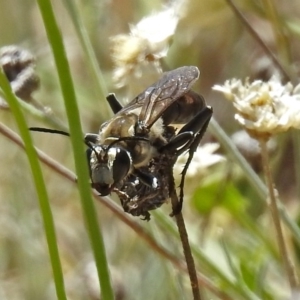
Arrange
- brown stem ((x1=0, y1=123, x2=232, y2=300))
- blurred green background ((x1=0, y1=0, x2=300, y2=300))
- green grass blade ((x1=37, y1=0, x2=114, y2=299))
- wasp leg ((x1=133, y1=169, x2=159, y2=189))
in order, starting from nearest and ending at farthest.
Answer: green grass blade ((x1=37, y1=0, x2=114, y2=299)) → wasp leg ((x1=133, y1=169, x2=159, y2=189)) → brown stem ((x1=0, y1=123, x2=232, y2=300)) → blurred green background ((x1=0, y1=0, x2=300, y2=300))

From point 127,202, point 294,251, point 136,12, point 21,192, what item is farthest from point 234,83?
point 136,12


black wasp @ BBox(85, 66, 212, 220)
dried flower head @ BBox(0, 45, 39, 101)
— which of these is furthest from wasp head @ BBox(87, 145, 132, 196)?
dried flower head @ BBox(0, 45, 39, 101)

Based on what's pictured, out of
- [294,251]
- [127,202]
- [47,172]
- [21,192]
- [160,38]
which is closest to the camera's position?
[127,202]

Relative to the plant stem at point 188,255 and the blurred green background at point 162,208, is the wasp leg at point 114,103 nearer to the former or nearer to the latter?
the blurred green background at point 162,208

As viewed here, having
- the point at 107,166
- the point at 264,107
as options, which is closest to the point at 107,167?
the point at 107,166

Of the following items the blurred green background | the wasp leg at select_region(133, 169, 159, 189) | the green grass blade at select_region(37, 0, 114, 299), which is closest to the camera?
the green grass blade at select_region(37, 0, 114, 299)

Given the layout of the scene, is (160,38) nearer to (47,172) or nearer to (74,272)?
(74,272)

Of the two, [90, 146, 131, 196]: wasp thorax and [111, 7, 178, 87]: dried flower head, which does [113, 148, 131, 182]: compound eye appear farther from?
[111, 7, 178, 87]: dried flower head
